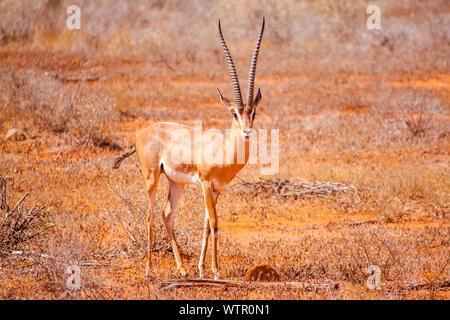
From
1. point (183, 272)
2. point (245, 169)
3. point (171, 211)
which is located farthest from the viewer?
point (245, 169)

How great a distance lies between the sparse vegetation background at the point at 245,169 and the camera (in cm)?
629

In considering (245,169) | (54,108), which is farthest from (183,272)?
(54,108)

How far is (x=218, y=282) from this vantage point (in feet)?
18.6

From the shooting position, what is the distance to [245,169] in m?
11.4

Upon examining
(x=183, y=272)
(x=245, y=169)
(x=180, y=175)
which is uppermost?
(x=180, y=175)

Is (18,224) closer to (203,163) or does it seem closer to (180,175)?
(180,175)

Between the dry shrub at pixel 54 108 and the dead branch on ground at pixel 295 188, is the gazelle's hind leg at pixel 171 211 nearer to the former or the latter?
the dead branch on ground at pixel 295 188

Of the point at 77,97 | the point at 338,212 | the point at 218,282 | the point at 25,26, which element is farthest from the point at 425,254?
the point at 25,26

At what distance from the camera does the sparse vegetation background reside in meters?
6.29

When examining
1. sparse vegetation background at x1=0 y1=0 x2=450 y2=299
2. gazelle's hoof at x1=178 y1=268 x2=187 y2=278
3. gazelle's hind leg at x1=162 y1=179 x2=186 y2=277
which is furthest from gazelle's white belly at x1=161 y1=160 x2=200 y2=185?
sparse vegetation background at x1=0 y1=0 x2=450 y2=299

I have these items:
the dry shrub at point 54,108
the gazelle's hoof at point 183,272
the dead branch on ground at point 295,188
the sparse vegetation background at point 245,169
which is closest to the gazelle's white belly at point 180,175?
the gazelle's hoof at point 183,272

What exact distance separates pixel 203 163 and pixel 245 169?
5.48 m

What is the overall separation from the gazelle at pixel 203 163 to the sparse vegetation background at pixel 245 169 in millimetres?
625
